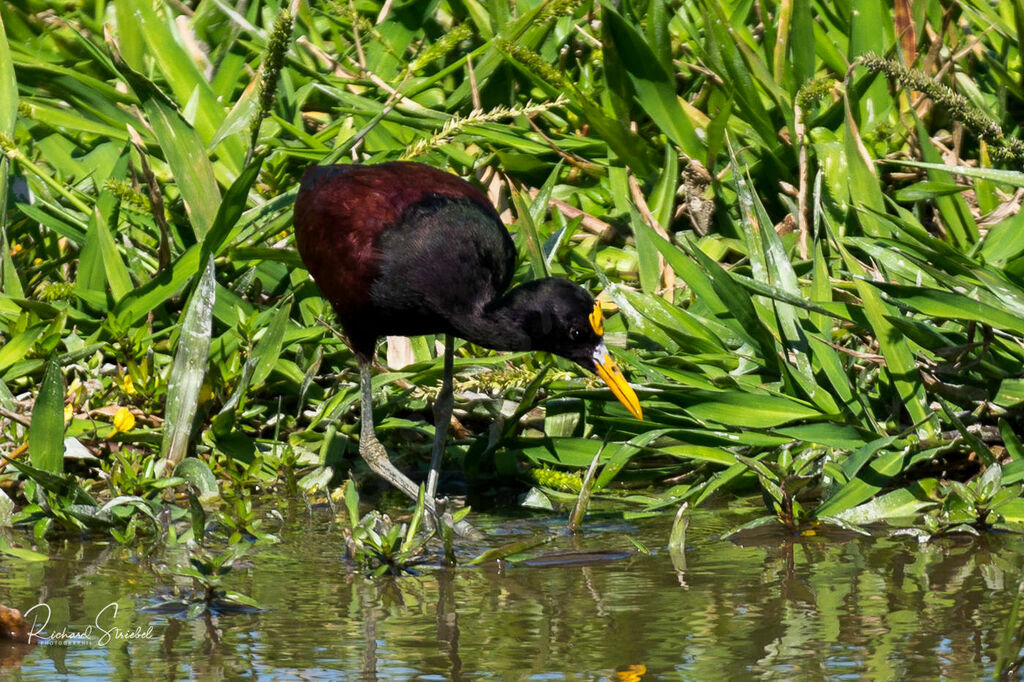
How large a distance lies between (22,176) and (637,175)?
7.86ft

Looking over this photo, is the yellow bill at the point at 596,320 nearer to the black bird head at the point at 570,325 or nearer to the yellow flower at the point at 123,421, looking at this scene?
the black bird head at the point at 570,325

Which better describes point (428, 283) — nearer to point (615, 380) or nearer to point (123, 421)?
point (615, 380)

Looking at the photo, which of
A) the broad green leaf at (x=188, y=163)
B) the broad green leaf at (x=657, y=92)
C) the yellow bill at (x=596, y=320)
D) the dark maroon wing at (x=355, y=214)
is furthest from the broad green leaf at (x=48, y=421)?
the broad green leaf at (x=657, y=92)

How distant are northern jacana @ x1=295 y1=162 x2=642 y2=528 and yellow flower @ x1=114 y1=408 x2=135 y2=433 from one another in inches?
29.2

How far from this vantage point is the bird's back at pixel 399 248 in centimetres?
450

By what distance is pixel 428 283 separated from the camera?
448 cm

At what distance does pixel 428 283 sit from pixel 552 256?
39.1 inches

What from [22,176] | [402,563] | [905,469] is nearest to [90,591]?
[402,563]

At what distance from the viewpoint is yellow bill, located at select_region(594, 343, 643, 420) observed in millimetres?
4316

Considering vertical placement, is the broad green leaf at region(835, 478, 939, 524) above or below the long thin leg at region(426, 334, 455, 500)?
below

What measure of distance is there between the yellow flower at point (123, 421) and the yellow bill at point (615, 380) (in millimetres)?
1513

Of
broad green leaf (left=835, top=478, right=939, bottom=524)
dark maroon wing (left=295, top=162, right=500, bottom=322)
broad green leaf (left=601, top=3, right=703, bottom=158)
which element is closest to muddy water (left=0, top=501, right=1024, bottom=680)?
broad green leaf (left=835, top=478, right=939, bottom=524)

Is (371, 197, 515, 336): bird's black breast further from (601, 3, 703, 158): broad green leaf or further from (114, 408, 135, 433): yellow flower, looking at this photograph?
(601, 3, 703, 158): broad green leaf

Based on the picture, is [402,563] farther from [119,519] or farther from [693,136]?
[693,136]
